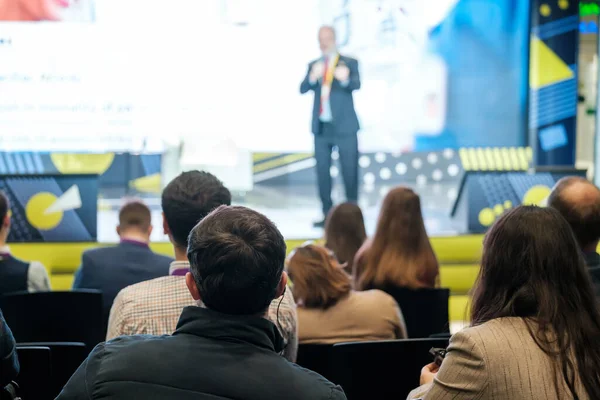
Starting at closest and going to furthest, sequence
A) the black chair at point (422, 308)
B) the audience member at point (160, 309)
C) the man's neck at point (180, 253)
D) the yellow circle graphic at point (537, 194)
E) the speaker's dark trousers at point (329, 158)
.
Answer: the audience member at point (160, 309) → the man's neck at point (180, 253) → the black chair at point (422, 308) → the yellow circle graphic at point (537, 194) → the speaker's dark trousers at point (329, 158)

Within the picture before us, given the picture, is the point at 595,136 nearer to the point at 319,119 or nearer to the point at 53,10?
the point at 319,119

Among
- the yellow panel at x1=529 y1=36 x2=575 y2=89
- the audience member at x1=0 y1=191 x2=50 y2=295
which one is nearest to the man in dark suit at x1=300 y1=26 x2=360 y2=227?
the yellow panel at x1=529 y1=36 x2=575 y2=89

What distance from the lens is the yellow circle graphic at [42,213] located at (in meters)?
5.73

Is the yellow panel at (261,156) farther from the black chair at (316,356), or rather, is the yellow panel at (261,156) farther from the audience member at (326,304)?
the black chair at (316,356)

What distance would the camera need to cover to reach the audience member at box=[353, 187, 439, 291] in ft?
10.9

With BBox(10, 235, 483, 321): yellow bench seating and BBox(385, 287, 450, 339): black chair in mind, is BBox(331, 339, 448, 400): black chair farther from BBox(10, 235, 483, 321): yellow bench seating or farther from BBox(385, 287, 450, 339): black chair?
BBox(10, 235, 483, 321): yellow bench seating

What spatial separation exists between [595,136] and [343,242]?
12.4ft

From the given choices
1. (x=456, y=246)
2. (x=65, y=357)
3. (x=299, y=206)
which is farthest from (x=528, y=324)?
(x=299, y=206)

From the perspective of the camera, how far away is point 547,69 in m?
6.47

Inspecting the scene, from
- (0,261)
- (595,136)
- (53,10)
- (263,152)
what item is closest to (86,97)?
(53,10)

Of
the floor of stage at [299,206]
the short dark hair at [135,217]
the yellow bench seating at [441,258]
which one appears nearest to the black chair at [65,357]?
the short dark hair at [135,217]

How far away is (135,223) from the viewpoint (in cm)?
356

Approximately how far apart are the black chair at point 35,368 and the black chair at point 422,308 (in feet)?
5.10

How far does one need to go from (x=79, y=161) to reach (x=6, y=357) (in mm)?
4333
